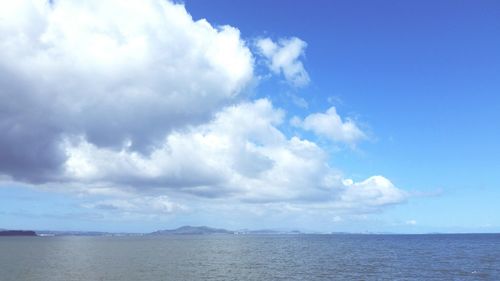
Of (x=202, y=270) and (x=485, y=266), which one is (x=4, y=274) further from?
(x=485, y=266)

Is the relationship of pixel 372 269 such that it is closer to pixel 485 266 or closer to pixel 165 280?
pixel 485 266

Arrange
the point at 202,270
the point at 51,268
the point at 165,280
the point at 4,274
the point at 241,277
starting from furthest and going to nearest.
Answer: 1. the point at 51,268
2. the point at 202,270
3. the point at 4,274
4. the point at 241,277
5. the point at 165,280

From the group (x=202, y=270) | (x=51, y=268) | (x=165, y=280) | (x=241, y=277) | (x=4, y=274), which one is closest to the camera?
(x=165, y=280)

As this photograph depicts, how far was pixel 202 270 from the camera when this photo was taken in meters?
89.1

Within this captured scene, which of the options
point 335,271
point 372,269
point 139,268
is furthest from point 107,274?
point 372,269

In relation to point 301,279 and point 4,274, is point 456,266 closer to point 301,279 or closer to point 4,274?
point 301,279

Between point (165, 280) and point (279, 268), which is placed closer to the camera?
point (165, 280)

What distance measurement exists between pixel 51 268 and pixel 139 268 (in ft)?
63.4

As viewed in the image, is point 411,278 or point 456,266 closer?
point 411,278

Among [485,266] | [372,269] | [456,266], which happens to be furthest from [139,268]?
[485,266]

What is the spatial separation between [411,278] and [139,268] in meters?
51.9

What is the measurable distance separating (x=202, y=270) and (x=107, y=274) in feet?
59.7

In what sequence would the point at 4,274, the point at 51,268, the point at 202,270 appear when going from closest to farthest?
the point at 4,274
the point at 202,270
the point at 51,268

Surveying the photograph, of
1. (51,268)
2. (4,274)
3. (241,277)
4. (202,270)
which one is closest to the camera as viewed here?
(241,277)
